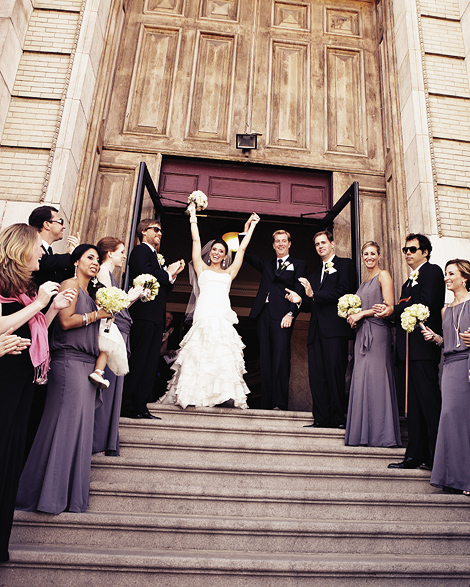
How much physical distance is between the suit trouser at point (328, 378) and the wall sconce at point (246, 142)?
322 cm

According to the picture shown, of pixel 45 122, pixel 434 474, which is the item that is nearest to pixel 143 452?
pixel 434 474

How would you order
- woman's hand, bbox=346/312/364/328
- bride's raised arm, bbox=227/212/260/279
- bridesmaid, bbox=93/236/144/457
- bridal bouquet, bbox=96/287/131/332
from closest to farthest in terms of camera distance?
bridal bouquet, bbox=96/287/131/332 < bridesmaid, bbox=93/236/144/457 < woman's hand, bbox=346/312/364/328 < bride's raised arm, bbox=227/212/260/279

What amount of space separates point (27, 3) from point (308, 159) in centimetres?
435

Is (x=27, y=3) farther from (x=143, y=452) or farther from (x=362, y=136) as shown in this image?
(x=143, y=452)

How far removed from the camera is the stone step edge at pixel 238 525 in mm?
3201

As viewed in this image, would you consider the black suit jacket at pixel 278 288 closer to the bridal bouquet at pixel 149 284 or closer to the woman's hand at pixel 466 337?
the bridal bouquet at pixel 149 284

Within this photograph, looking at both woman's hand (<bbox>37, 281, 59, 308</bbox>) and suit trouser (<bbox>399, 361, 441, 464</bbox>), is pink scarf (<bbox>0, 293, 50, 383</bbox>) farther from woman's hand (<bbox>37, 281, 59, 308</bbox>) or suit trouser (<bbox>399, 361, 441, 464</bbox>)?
suit trouser (<bbox>399, 361, 441, 464</bbox>)

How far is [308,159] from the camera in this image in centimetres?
759

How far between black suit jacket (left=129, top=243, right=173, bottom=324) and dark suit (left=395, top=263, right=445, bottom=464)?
2.36m

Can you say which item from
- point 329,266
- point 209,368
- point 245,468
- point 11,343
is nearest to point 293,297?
point 329,266

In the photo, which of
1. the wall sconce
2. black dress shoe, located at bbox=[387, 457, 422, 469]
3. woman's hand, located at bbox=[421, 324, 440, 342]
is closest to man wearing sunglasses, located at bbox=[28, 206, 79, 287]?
woman's hand, located at bbox=[421, 324, 440, 342]

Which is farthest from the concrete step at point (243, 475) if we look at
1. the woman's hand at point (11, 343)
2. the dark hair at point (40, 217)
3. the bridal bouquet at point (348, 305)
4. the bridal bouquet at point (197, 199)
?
the bridal bouquet at point (197, 199)

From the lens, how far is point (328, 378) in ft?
17.6

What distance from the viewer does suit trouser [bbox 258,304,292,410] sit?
5656mm
